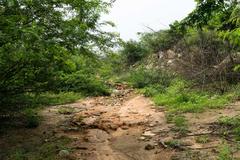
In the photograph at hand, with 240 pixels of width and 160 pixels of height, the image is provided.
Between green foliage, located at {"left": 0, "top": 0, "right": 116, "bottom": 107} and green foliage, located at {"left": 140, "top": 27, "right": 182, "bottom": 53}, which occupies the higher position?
green foliage, located at {"left": 140, "top": 27, "right": 182, "bottom": 53}

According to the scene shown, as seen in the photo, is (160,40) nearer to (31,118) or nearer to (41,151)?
(31,118)

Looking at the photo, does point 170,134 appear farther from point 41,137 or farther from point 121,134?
point 41,137

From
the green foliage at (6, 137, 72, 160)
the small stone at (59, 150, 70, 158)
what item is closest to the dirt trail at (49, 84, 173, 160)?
the small stone at (59, 150, 70, 158)

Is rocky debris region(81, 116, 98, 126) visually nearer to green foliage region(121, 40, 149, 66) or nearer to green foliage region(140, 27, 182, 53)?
green foliage region(140, 27, 182, 53)

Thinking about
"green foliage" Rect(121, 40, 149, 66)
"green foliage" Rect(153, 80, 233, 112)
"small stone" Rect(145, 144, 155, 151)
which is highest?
"green foliage" Rect(121, 40, 149, 66)

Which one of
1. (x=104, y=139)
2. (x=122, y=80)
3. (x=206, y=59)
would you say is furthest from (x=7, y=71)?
(x=122, y=80)

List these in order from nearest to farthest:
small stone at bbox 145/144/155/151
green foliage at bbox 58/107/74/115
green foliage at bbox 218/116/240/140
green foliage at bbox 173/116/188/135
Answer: small stone at bbox 145/144/155/151, green foliage at bbox 218/116/240/140, green foliage at bbox 173/116/188/135, green foliage at bbox 58/107/74/115

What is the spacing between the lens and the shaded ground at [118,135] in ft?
23.9

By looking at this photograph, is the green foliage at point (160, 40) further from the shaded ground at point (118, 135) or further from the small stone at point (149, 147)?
the small stone at point (149, 147)

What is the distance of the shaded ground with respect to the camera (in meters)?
7.30

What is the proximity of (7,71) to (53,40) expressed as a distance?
1120 millimetres

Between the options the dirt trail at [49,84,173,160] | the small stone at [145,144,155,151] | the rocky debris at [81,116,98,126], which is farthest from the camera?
the rocky debris at [81,116,98,126]

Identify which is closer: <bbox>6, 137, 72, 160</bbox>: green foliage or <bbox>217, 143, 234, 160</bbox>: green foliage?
<bbox>217, 143, 234, 160</bbox>: green foliage

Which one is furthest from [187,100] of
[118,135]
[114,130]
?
[118,135]
